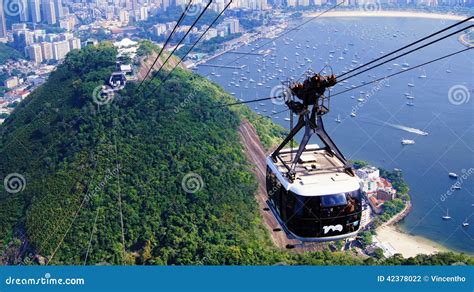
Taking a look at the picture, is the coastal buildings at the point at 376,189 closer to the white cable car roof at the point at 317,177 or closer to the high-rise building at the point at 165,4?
the white cable car roof at the point at 317,177

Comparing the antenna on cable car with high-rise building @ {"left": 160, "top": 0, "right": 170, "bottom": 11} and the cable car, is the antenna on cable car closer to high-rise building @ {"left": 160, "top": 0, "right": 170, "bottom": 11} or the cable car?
the cable car

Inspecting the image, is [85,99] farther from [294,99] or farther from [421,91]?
[421,91]

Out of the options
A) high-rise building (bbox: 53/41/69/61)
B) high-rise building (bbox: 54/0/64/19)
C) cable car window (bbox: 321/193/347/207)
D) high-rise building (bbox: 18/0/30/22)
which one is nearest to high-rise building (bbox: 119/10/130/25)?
high-rise building (bbox: 54/0/64/19)

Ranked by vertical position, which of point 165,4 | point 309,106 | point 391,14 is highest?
point 309,106

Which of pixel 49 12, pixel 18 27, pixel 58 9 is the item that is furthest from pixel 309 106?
pixel 58 9

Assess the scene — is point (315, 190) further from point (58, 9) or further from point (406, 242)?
point (58, 9)

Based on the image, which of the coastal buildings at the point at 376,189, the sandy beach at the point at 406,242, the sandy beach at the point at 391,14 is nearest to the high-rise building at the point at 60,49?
the sandy beach at the point at 391,14
